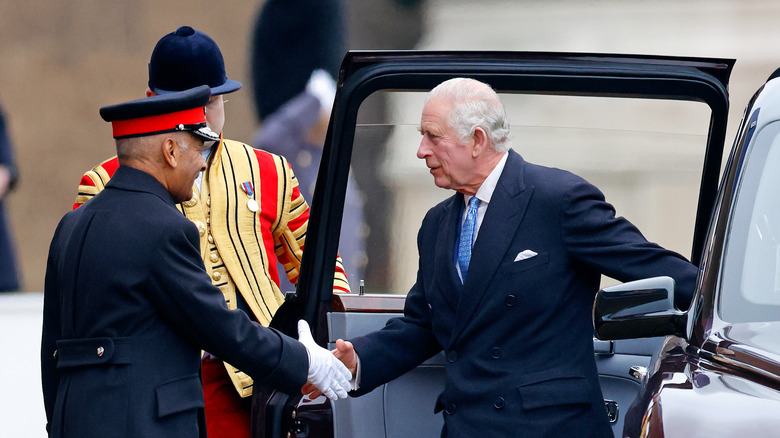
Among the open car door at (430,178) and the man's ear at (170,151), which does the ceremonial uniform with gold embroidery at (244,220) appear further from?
the man's ear at (170,151)

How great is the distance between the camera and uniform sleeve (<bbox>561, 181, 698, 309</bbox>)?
295cm

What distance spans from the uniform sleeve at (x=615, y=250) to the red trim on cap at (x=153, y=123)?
3.32 feet

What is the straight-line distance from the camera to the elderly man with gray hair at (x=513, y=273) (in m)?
2.97

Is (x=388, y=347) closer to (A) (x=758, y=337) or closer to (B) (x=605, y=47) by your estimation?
(A) (x=758, y=337)

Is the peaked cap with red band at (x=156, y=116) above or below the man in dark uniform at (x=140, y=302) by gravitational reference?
above

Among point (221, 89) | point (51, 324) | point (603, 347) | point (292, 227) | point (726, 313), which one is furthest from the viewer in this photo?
point (292, 227)

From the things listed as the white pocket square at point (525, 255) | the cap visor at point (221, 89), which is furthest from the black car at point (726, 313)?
the cap visor at point (221, 89)

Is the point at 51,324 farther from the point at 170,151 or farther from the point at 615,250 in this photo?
A: the point at 615,250

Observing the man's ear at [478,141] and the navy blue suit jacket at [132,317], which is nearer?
the navy blue suit jacket at [132,317]

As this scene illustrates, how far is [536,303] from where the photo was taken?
3.03 m

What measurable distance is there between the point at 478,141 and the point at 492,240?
0.30 meters

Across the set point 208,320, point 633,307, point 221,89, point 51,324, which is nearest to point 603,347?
point 633,307

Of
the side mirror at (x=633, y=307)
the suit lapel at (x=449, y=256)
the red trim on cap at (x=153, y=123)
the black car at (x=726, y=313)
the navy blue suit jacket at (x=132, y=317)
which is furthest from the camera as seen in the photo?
the suit lapel at (x=449, y=256)

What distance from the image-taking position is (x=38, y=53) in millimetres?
7961
